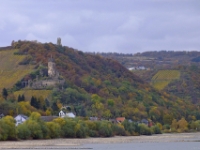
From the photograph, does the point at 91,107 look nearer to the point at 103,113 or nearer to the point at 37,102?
the point at 103,113

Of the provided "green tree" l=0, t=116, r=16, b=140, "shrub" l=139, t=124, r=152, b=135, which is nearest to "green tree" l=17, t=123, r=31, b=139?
"green tree" l=0, t=116, r=16, b=140

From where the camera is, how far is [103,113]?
133625 millimetres

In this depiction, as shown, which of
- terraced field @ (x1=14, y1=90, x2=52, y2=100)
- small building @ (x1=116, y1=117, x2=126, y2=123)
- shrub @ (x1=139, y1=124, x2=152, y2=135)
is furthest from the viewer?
terraced field @ (x1=14, y1=90, x2=52, y2=100)

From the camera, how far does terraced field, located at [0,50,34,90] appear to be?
141m

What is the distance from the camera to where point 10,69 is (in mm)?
149125

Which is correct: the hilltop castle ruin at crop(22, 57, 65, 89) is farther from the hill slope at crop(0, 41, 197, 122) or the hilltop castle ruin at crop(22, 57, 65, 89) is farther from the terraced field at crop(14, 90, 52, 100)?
the terraced field at crop(14, 90, 52, 100)

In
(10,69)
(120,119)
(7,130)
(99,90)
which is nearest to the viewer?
(7,130)

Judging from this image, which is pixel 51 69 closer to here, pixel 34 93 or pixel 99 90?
pixel 34 93

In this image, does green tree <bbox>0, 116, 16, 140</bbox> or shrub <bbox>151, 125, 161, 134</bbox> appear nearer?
green tree <bbox>0, 116, 16, 140</bbox>

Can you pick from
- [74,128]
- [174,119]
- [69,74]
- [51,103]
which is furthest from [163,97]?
[74,128]

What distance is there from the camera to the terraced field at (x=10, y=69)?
141 m

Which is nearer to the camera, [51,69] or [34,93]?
[34,93]

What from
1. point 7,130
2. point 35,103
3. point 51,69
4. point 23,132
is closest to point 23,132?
point 23,132

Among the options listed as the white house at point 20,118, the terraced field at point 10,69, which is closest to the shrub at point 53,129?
the white house at point 20,118
